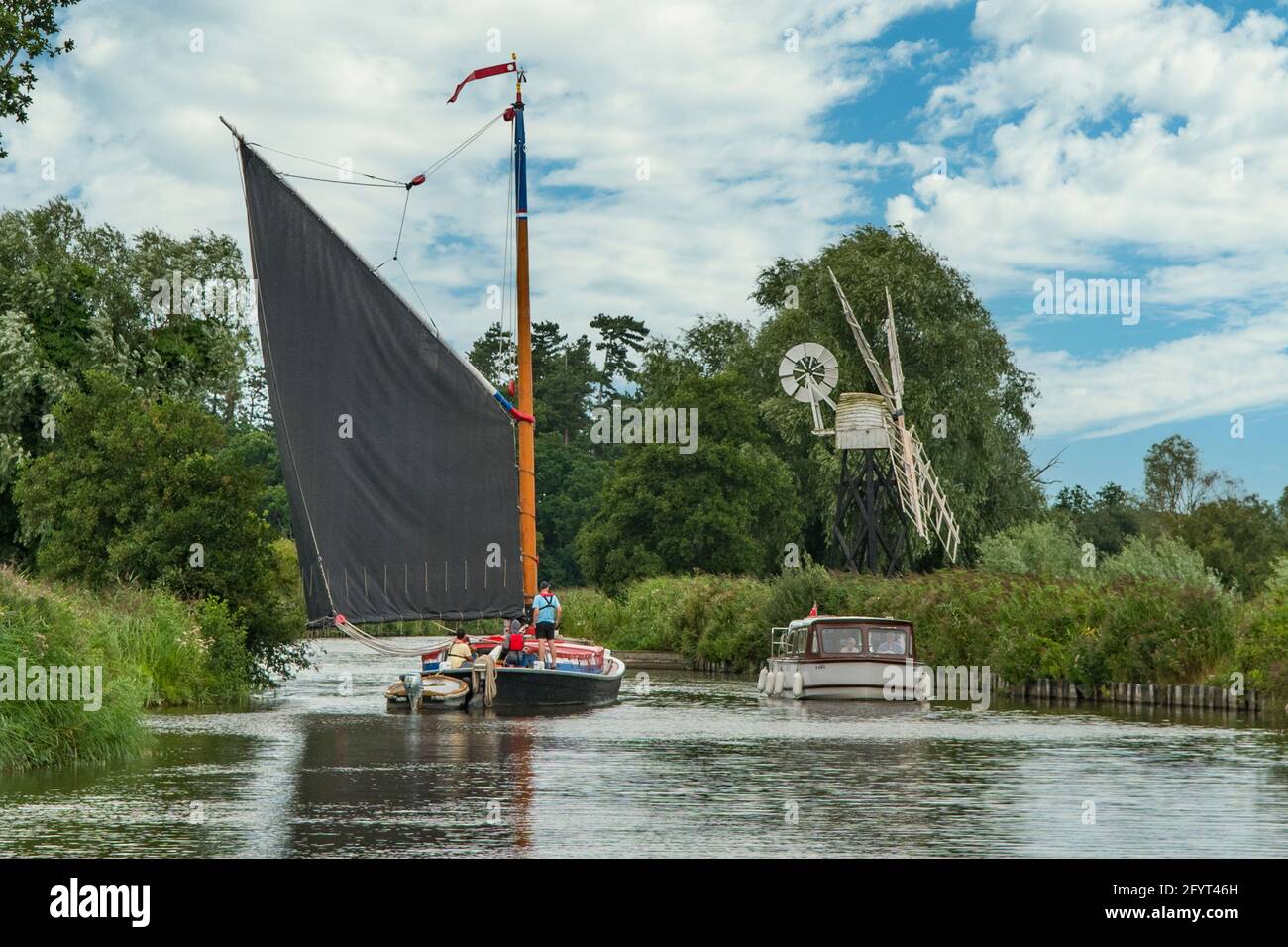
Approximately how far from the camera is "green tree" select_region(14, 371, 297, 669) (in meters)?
33.5

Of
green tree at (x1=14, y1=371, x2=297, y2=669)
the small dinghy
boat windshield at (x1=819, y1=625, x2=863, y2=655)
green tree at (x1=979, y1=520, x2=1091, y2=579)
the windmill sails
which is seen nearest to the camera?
the small dinghy

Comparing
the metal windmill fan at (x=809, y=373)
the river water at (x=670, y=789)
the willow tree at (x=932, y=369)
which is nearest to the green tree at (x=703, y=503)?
the willow tree at (x=932, y=369)

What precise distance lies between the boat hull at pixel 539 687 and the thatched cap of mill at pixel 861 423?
2468cm

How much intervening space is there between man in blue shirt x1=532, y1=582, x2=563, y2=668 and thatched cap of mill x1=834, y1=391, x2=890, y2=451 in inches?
993

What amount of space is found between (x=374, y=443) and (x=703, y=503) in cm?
4452

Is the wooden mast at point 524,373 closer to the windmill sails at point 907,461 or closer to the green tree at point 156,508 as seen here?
the green tree at point 156,508

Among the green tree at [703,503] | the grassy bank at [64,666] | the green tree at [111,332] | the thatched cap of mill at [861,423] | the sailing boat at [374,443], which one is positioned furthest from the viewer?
the green tree at [703,503]

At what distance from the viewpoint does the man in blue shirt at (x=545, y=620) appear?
31.1 meters

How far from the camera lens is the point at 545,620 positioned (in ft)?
103

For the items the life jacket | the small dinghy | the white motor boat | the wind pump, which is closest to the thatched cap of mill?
the wind pump

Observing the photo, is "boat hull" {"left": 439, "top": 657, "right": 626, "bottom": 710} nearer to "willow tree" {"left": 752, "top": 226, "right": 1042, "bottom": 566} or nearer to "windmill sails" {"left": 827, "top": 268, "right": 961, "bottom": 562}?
"windmill sails" {"left": 827, "top": 268, "right": 961, "bottom": 562}
